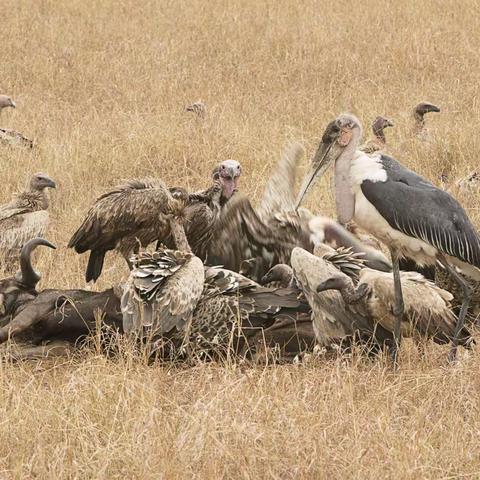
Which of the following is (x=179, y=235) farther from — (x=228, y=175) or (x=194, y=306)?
(x=194, y=306)

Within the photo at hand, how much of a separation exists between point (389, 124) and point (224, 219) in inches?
147

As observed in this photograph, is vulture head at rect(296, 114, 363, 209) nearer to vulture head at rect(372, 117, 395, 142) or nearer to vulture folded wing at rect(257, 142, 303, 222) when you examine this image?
vulture folded wing at rect(257, 142, 303, 222)

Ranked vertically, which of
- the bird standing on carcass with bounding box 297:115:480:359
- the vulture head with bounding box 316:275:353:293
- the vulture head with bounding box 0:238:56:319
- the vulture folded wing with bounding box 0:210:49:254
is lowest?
the vulture folded wing with bounding box 0:210:49:254

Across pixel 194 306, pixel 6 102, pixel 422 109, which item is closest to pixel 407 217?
pixel 194 306

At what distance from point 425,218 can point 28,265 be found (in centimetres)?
197

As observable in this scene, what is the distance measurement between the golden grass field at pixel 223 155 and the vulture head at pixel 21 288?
46 centimetres

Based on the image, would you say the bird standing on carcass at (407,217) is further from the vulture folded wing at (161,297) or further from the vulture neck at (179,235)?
the vulture neck at (179,235)

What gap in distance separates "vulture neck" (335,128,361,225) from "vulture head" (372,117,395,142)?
3.76 m

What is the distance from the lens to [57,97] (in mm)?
11555

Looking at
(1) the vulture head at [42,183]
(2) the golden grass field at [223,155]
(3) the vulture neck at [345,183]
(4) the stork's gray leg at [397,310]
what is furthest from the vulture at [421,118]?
(4) the stork's gray leg at [397,310]

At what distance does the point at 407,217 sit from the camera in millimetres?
5230

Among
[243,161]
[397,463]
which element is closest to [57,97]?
[243,161]

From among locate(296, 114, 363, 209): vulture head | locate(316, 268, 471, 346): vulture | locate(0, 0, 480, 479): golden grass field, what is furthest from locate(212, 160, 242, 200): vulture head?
locate(316, 268, 471, 346): vulture

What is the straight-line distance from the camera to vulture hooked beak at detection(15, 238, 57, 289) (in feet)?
17.6
